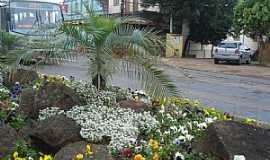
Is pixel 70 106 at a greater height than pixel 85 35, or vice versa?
pixel 85 35

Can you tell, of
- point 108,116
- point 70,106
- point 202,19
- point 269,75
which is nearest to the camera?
point 108,116

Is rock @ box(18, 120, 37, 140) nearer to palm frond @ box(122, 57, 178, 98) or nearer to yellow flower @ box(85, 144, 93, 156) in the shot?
yellow flower @ box(85, 144, 93, 156)

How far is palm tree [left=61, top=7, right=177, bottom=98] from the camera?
574 centimetres

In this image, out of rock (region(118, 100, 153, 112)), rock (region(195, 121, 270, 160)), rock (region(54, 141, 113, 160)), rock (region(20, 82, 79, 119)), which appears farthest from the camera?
rock (region(118, 100, 153, 112))

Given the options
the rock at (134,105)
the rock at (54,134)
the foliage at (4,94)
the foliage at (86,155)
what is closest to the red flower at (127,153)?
the foliage at (86,155)

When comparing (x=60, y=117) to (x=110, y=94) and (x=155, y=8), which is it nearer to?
(x=110, y=94)

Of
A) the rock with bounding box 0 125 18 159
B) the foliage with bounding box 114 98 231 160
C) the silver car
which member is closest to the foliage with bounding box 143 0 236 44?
the silver car

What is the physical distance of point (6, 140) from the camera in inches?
175

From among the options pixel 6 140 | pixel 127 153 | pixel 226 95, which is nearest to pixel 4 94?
pixel 6 140

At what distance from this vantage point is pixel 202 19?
37406 millimetres

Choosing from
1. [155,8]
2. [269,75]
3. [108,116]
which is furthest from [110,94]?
[155,8]

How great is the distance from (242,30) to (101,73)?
26.9 m

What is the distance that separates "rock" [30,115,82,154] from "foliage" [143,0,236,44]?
102 ft

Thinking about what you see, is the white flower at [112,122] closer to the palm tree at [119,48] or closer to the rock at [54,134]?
the rock at [54,134]
